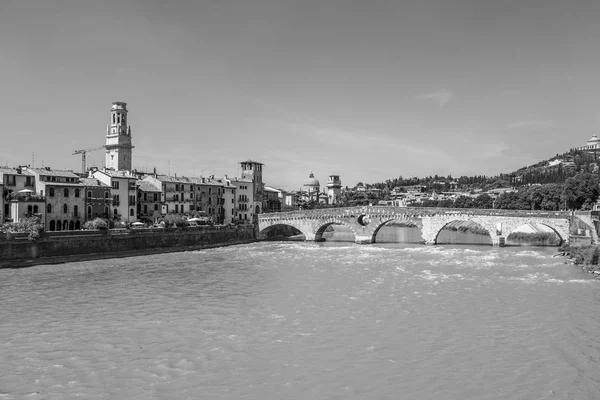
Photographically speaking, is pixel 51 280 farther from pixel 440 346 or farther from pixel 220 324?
pixel 440 346

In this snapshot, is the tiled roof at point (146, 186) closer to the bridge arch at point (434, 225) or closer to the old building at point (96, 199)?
the old building at point (96, 199)

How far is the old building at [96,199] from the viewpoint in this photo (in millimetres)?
50750

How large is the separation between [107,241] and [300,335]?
30.7 metres

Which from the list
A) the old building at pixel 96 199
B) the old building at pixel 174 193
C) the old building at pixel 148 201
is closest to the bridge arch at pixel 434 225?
the old building at pixel 174 193

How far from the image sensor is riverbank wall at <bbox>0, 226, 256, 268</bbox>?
38219mm

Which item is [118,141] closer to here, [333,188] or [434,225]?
[434,225]

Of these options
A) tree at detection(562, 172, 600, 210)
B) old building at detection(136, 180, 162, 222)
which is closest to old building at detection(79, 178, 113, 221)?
old building at detection(136, 180, 162, 222)

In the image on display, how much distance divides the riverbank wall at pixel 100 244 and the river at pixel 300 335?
400 cm

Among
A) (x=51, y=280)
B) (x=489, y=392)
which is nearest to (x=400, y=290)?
(x=489, y=392)

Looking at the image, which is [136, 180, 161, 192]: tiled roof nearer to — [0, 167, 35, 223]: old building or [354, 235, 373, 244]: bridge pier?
[0, 167, 35, 223]: old building

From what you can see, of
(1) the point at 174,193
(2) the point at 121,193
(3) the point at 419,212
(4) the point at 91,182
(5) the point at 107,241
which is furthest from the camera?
(1) the point at 174,193

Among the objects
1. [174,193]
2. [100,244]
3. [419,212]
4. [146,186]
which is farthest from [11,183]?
[419,212]

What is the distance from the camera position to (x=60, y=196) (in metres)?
48.0

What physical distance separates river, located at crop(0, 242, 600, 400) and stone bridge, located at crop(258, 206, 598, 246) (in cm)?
1797
